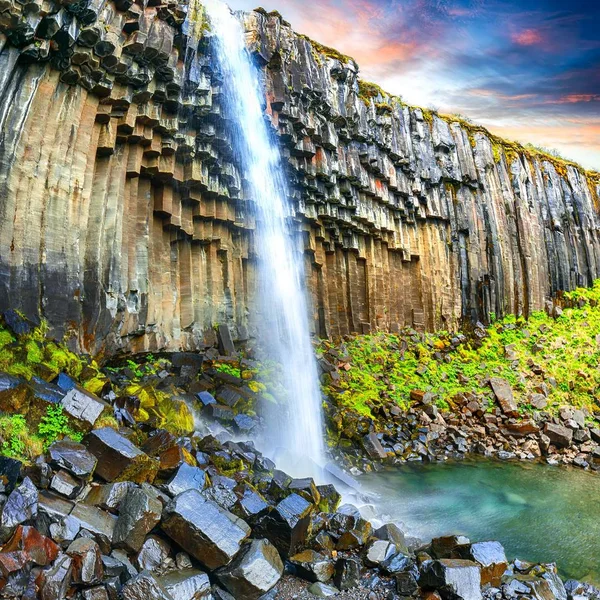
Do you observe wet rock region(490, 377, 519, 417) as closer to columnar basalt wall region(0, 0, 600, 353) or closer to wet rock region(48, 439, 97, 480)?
columnar basalt wall region(0, 0, 600, 353)

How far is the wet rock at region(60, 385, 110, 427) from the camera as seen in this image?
6188mm

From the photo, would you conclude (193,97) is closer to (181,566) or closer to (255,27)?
(255,27)

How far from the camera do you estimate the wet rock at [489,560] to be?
5.87m

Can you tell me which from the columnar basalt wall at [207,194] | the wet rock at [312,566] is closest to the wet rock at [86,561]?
the wet rock at [312,566]

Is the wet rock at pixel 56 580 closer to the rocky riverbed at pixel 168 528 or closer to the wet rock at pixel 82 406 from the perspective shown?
the rocky riverbed at pixel 168 528

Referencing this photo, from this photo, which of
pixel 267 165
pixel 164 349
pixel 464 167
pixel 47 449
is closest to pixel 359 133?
pixel 267 165

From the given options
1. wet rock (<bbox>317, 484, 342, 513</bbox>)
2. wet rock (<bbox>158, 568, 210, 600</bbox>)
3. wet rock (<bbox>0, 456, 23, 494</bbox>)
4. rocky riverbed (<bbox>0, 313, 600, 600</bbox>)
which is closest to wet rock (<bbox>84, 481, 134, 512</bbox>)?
rocky riverbed (<bbox>0, 313, 600, 600</bbox>)

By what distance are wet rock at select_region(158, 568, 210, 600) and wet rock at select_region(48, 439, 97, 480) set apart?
1.35m

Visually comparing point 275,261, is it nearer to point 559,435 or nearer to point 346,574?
point 559,435

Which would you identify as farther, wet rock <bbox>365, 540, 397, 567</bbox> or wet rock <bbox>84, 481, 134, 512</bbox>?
wet rock <bbox>365, 540, 397, 567</bbox>

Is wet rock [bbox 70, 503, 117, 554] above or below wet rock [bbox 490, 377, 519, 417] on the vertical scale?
above

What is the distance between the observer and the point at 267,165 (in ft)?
47.4

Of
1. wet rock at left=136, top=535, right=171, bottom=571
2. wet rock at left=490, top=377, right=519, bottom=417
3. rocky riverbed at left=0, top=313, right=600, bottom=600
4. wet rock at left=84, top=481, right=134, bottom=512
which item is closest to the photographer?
rocky riverbed at left=0, top=313, right=600, bottom=600

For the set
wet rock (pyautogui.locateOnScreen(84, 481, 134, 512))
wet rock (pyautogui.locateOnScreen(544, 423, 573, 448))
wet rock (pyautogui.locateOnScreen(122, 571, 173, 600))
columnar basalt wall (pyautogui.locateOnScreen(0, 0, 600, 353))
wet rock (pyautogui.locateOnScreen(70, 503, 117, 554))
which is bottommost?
wet rock (pyautogui.locateOnScreen(544, 423, 573, 448))
